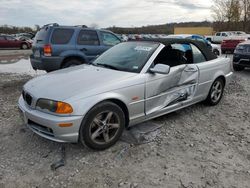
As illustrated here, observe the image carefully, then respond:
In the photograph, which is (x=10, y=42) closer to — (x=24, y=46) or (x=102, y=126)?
(x=24, y=46)

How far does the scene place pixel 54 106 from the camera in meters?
3.21

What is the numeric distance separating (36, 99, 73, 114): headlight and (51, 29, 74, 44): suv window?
4.26m

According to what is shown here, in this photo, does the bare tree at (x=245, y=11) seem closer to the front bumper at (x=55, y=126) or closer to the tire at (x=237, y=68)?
the tire at (x=237, y=68)

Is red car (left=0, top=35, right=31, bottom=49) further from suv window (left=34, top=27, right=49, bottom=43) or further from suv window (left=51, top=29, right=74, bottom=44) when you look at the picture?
suv window (left=51, top=29, right=74, bottom=44)

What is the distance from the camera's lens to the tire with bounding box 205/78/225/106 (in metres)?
5.23

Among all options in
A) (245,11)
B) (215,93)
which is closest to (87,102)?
(215,93)

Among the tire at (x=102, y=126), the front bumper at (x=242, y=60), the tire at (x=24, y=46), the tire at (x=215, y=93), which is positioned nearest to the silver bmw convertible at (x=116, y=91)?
the tire at (x=102, y=126)

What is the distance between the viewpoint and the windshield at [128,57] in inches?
157

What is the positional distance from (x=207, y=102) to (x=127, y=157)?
103 inches

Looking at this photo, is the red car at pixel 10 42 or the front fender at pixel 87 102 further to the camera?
the red car at pixel 10 42

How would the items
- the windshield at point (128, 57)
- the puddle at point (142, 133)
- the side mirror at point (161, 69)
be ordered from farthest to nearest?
the windshield at point (128, 57) → the puddle at point (142, 133) → the side mirror at point (161, 69)

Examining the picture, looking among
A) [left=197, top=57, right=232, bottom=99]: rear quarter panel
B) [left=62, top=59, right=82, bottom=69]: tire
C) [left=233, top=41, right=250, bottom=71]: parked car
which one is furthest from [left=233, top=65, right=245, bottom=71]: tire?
[left=62, top=59, right=82, bottom=69]: tire

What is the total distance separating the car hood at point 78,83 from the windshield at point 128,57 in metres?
0.19

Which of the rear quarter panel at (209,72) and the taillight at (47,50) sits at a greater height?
the taillight at (47,50)
